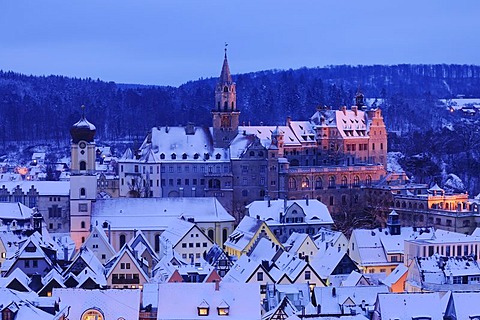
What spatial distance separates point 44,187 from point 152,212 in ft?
66.4

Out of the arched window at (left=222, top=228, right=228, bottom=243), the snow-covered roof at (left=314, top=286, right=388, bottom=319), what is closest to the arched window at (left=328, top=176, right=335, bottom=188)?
the arched window at (left=222, top=228, right=228, bottom=243)

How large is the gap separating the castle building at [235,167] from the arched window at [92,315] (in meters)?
46.1

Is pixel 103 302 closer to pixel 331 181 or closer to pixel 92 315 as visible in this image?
pixel 92 315

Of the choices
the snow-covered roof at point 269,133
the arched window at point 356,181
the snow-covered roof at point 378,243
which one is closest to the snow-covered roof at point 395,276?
the snow-covered roof at point 378,243

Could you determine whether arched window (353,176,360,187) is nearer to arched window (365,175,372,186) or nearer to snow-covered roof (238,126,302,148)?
arched window (365,175,372,186)

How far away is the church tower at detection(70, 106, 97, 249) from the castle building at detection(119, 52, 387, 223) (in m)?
13.5

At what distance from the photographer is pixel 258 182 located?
Answer: 3627 inches

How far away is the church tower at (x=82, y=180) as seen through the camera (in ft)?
254

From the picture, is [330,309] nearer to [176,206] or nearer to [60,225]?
[176,206]

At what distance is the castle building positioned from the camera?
91.9 m

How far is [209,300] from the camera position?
147 feet

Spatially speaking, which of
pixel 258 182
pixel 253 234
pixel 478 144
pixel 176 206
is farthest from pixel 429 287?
pixel 478 144

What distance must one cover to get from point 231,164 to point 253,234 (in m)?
22.5

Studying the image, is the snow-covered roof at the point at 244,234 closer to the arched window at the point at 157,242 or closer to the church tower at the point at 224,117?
the arched window at the point at 157,242
